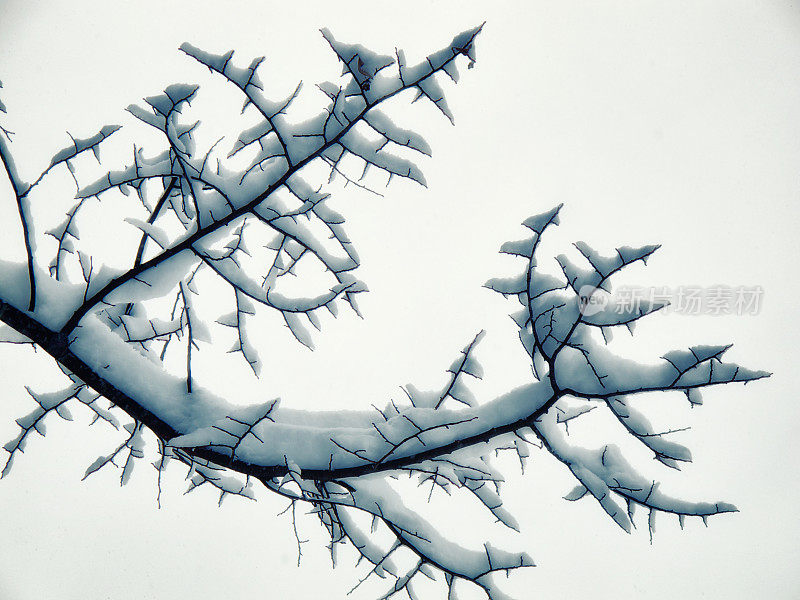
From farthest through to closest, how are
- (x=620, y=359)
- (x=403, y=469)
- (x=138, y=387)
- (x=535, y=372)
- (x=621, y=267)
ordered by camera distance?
(x=138, y=387), (x=403, y=469), (x=535, y=372), (x=620, y=359), (x=621, y=267)

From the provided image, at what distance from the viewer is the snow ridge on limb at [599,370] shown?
4.27 feet

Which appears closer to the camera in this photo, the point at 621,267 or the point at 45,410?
the point at 621,267

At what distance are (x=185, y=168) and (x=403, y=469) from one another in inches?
46.4

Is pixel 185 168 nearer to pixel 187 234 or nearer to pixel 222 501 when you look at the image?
pixel 187 234

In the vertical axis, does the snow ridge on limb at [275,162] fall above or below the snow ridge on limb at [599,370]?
above

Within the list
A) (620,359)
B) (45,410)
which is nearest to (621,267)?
(620,359)

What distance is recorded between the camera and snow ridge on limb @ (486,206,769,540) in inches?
51.3

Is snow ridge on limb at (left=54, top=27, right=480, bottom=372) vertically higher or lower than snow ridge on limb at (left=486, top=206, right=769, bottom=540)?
higher

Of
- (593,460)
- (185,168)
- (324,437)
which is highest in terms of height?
(185,168)

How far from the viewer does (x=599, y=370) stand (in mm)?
1395

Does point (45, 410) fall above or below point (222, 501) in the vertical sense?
above

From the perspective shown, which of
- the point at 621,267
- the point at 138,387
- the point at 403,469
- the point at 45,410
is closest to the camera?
the point at 621,267

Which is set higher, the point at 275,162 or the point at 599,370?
the point at 275,162

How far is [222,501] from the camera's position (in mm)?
2314
